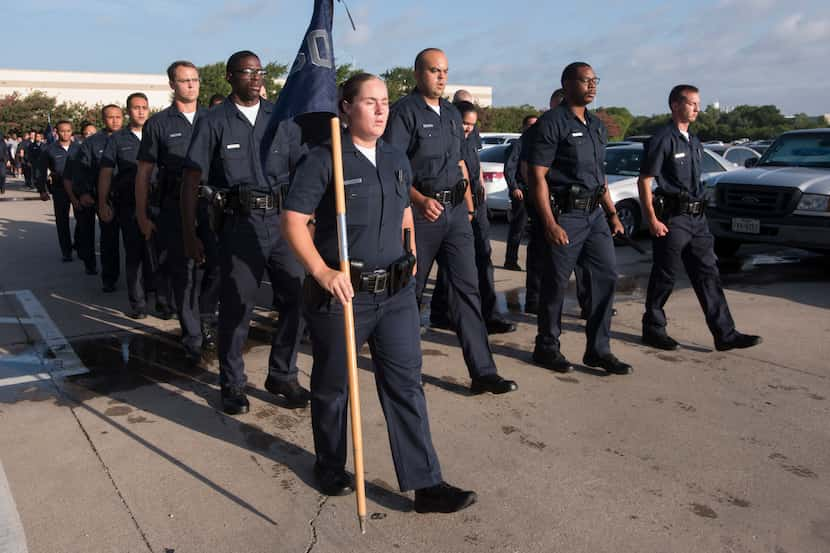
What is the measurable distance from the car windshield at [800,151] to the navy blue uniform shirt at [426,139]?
5949 mm

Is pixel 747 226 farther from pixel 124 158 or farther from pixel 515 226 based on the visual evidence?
pixel 124 158

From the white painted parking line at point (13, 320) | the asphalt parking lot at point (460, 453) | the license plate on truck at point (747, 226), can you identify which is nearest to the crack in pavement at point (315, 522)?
the asphalt parking lot at point (460, 453)

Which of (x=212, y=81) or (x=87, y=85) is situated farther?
(x=87, y=85)

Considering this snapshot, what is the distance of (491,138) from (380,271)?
18.0m

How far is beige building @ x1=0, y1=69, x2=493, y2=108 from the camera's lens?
62.9 m

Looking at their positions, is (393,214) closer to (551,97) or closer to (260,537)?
(260,537)

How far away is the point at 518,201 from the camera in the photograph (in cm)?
873

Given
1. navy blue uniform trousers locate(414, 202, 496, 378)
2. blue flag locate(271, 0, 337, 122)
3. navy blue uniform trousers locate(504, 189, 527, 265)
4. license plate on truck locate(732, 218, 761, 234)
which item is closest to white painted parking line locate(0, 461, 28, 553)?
blue flag locate(271, 0, 337, 122)

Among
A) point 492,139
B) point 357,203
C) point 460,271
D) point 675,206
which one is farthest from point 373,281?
point 492,139

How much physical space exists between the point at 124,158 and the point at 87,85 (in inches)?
2625

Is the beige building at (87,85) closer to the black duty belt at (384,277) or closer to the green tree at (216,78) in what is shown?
the green tree at (216,78)

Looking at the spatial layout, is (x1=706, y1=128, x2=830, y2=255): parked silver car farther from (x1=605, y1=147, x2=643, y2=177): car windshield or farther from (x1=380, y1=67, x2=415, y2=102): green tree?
(x1=380, y1=67, x2=415, y2=102): green tree

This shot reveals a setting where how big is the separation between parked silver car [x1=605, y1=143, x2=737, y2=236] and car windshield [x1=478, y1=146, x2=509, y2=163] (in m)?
2.11

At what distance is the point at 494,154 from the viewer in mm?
13609
